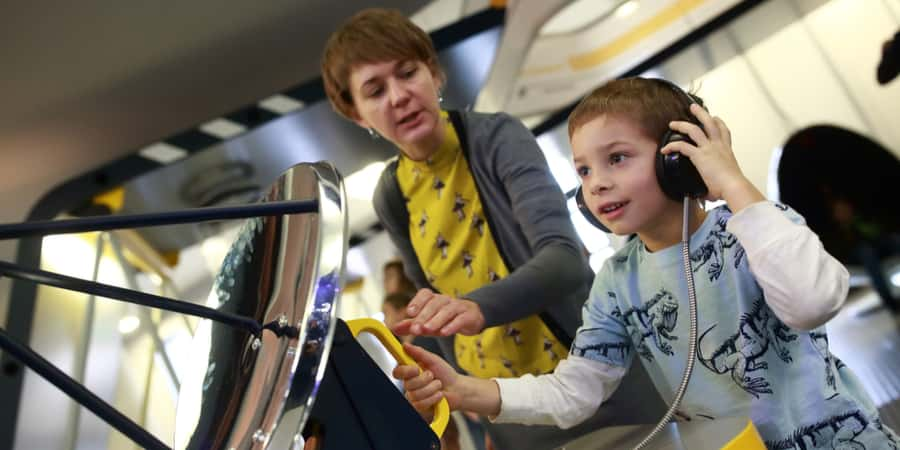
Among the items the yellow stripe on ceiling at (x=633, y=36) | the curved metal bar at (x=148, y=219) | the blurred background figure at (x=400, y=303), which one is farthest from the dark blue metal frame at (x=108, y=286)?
the yellow stripe on ceiling at (x=633, y=36)

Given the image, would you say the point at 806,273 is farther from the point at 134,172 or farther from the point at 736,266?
the point at 134,172

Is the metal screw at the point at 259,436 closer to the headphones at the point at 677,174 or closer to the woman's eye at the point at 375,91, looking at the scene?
the headphones at the point at 677,174

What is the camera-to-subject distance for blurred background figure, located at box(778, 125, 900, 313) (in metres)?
2.18

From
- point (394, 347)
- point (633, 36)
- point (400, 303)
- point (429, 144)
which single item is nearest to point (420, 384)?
point (394, 347)

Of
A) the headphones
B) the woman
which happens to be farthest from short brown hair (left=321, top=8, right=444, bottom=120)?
the headphones

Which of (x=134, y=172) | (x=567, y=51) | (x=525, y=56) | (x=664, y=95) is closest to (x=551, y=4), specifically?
(x=525, y=56)

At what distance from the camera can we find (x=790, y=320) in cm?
66

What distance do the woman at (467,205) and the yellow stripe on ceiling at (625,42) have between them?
1.78 meters

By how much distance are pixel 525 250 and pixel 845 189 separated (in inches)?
63.2

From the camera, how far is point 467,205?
3.59 ft

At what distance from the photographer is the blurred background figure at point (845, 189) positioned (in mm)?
2180

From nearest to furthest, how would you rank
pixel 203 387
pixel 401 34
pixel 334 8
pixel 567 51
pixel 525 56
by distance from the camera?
pixel 203 387 → pixel 401 34 → pixel 334 8 → pixel 525 56 → pixel 567 51

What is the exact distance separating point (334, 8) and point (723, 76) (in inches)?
41.0

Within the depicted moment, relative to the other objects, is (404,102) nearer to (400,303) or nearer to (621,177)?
(621,177)
